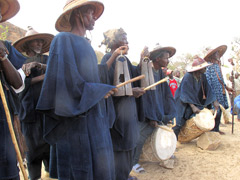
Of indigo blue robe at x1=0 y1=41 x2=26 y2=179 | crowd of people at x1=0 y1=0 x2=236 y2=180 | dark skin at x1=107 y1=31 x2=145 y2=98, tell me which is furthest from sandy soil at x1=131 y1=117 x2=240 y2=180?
indigo blue robe at x1=0 y1=41 x2=26 y2=179

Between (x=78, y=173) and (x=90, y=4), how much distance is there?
168 cm

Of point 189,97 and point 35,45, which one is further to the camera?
point 189,97

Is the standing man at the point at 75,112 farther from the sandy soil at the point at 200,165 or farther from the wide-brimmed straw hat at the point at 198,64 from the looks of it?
the wide-brimmed straw hat at the point at 198,64

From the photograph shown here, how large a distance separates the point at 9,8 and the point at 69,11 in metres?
0.58

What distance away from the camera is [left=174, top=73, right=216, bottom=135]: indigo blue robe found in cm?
521

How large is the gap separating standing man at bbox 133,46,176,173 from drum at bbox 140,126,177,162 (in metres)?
0.11

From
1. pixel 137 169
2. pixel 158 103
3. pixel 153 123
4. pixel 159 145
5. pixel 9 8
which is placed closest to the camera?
pixel 9 8

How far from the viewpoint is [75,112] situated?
1780mm

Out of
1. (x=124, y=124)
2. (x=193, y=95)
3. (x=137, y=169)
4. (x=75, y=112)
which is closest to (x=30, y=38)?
(x=124, y=124)

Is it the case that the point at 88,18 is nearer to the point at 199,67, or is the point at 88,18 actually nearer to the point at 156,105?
the point at 156,105

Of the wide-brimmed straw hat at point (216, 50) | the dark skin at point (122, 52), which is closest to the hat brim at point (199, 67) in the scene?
the wide-brimmed straw hat at point (216, 50)

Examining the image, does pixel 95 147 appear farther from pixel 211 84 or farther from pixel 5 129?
pixel 211 84

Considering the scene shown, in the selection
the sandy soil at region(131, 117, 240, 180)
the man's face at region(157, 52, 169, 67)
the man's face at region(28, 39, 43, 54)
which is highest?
the man's face at region(28, 39, 43, 54)

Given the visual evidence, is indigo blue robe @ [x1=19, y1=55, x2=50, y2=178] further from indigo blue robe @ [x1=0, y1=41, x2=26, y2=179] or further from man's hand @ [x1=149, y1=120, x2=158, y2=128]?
man's hand @ [x1=149, y1=120, x2=158, y2=128]
